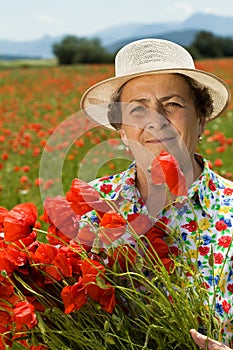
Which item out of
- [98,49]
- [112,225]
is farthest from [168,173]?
[98,49]

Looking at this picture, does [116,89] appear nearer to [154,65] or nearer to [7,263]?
[154,65]

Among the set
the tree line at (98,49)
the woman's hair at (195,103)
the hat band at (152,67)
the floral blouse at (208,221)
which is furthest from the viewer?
the tree line at (98,49)

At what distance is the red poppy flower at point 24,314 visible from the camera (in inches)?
60.1

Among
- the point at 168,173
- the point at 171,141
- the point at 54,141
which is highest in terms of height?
the point at 168,173

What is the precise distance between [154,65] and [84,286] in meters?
0.93

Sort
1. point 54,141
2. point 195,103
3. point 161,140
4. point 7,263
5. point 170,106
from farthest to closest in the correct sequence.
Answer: point 54,141 → point 195,103 → point 170,106 → point 161,140 → point 7,263

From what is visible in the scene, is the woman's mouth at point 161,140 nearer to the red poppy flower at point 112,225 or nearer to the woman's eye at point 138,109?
the woman's eye at point 138,109

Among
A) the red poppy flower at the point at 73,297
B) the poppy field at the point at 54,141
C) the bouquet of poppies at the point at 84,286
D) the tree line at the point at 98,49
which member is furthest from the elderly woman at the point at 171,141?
the tree line at the point at 98,49

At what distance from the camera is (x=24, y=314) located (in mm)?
1525

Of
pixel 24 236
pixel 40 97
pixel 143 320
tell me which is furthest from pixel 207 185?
pixel 40 97

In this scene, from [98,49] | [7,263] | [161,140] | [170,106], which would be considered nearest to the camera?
[7,263]

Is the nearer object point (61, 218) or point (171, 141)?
point (61, 218)

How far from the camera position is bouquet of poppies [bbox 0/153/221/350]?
1569 mm

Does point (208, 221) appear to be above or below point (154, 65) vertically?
below
